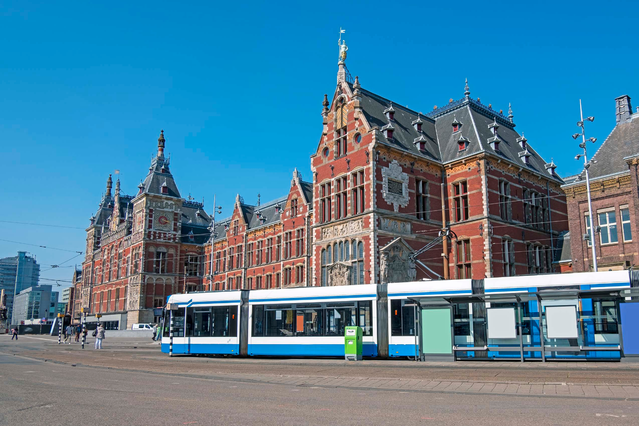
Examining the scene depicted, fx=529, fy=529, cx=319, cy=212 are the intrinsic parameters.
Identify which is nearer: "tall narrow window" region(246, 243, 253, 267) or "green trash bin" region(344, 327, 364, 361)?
"green trash bin" region(344, 327, 364, 361)

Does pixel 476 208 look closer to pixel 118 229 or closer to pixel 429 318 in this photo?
pixel 429 318

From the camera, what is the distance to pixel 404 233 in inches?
1303

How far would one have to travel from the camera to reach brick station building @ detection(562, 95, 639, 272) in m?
27.0

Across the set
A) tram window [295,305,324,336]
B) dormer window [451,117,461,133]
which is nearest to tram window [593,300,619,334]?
tram window [295,305,324,336]

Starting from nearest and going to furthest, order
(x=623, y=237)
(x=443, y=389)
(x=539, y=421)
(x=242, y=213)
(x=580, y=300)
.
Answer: (x=539, y=421), (x=443, y=389), (x=580, y=300), (x=623, y=237), (x=242, y=213)

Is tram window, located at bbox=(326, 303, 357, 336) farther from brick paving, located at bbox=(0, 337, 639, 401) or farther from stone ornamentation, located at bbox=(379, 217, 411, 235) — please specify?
stone ornamentation, located at bbox=(379, 217, 411, 235)

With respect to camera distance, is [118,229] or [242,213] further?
[118,229]

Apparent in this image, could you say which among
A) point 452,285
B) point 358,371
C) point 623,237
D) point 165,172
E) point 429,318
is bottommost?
point 358,371

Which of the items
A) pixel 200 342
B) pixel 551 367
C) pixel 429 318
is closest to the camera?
pixel 551 367

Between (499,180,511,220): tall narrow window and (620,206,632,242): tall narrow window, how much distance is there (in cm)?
774

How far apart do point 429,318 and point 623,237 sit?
Answer: 14472 mm

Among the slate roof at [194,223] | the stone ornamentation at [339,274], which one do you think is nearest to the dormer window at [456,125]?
the stone ornamentation at [339,274]

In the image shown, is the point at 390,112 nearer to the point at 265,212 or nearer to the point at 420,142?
the point at 420,142

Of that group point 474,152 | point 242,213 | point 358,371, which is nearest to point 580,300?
point 358,371
